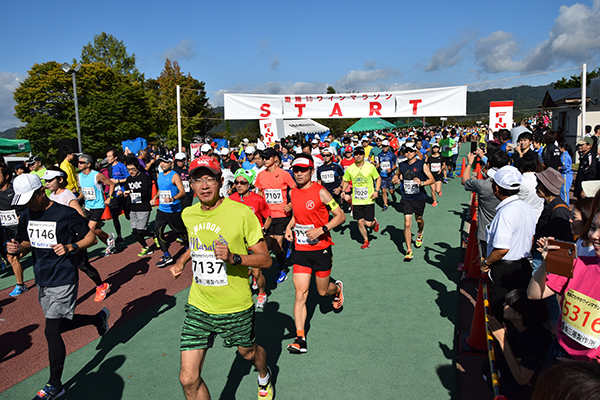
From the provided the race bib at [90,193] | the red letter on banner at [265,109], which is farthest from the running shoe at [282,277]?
the red letter on banner at [265,109]

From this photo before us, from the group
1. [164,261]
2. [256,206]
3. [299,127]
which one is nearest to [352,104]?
[256,206]

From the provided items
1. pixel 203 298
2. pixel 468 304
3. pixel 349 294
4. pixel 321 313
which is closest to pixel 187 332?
pixel 203 298

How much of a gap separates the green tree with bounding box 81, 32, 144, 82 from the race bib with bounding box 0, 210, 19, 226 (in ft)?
186

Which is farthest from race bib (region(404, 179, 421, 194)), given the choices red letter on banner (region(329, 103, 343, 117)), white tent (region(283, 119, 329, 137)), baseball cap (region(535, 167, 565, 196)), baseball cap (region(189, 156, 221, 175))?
white tent (region(283, 119, 329, 137))

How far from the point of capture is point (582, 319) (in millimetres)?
2004

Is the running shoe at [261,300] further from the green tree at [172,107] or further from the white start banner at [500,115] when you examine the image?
the green tree at [172,107]

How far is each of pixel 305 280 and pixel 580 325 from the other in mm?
2808

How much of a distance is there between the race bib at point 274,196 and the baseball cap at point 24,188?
3.55 m

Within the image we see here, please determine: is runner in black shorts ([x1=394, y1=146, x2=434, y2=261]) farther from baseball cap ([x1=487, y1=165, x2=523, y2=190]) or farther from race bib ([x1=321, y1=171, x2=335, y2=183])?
baseball cap ([x1=487, y1=165, x2=523, y2=190])

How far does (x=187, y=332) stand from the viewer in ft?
9.73

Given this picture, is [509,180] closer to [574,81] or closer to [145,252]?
[145,252]

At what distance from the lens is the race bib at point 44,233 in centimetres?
370

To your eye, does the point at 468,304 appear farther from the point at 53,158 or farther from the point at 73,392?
the point at 53,158

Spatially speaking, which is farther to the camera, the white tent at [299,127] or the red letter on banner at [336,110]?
the white tent at [299,127]
